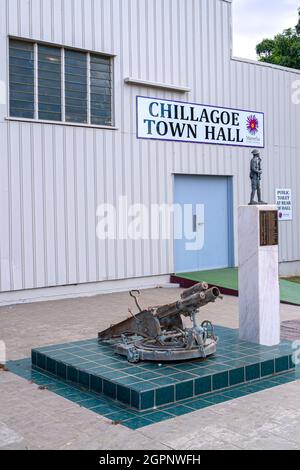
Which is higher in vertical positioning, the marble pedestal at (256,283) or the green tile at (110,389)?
the marble pedestal at (256,283)

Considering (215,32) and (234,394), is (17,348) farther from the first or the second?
(215,32)

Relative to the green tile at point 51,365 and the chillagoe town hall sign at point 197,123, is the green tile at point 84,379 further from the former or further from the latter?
the chillagoe town hall sign at point 197,123

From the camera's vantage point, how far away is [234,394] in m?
4.94

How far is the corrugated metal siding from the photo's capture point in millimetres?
9922

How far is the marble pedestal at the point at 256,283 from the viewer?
6254mm

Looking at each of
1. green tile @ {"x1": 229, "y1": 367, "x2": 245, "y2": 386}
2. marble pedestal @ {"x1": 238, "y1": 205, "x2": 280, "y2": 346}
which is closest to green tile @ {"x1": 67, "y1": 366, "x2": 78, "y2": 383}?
green tile @ {"x1": 229, "y1": 367, "x2": 245, "y2": 386}

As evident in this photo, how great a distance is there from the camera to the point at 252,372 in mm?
5320

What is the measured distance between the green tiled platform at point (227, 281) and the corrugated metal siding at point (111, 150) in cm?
59

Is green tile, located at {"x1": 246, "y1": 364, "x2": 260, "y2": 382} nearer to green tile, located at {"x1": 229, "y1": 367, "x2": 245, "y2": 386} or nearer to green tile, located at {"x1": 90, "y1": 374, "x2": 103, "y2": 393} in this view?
green tile, located at {"x1": 229, "y1": 367, "x2": 245, "y2": 386}

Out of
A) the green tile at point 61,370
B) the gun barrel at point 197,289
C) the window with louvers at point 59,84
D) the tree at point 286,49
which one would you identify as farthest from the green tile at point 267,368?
the tree at point 286,49

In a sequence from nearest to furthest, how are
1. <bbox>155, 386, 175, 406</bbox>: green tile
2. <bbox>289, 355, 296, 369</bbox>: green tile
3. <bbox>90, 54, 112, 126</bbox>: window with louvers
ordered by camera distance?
<bbox>155, 386, 175, 406</bbox>: green tile, <bbox>289, 355, 296, 369</bbox>: green tile, <bbox>90, 54, 112, 126</bbox>: window with louvers

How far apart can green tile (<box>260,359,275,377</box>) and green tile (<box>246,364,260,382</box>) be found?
2.5 inches

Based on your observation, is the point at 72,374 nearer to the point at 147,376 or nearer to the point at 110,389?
the point at 110,389

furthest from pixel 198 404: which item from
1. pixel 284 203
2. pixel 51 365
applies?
pixel 284 203
